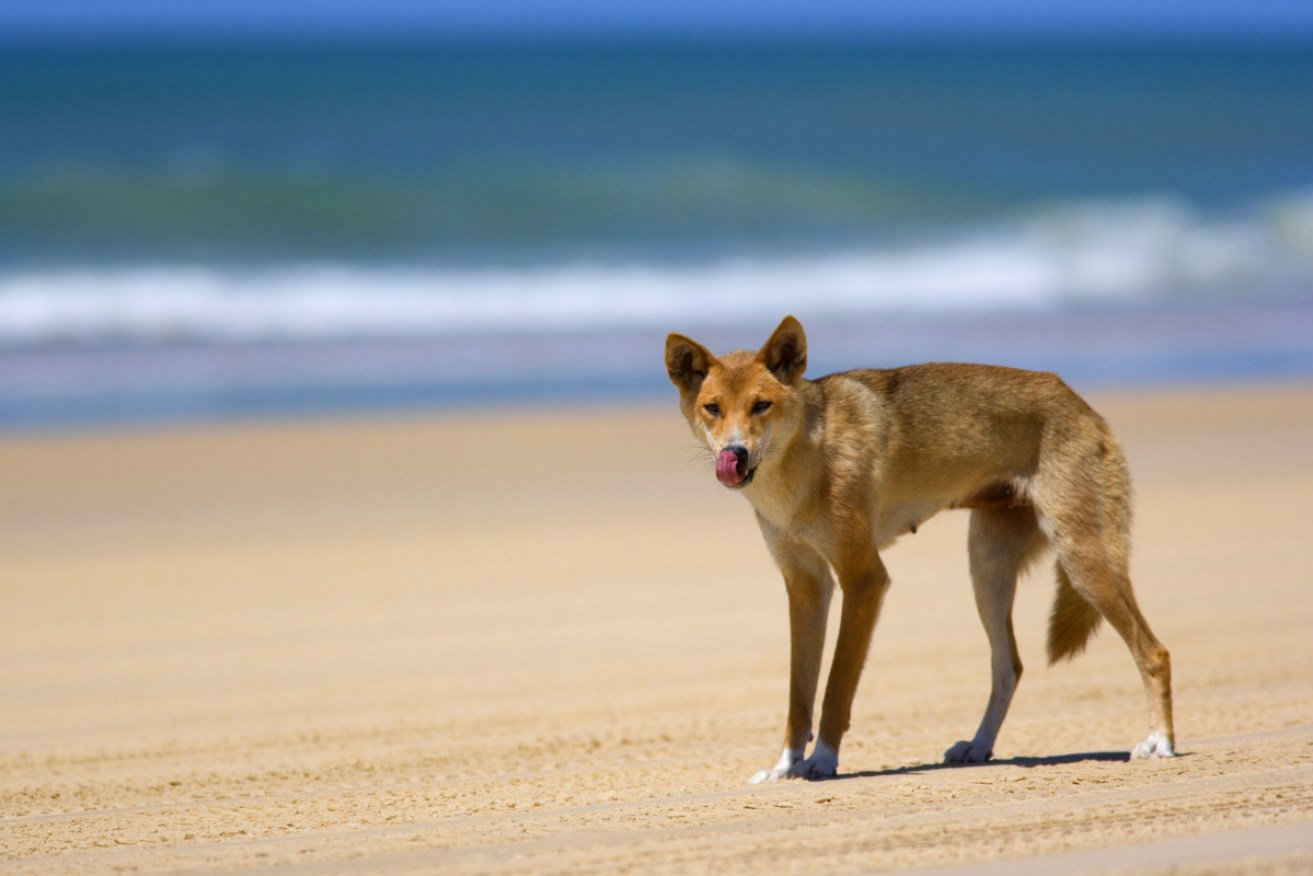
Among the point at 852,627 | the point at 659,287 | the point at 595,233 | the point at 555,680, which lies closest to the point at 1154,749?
the point at 852,627

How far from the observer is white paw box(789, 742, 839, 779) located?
5348 millimetres

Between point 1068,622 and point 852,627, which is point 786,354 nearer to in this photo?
point 852,627

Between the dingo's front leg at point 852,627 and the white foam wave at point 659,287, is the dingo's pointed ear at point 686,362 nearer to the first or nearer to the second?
the dingo's front leg at point 852,627

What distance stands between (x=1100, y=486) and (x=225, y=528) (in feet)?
22.6

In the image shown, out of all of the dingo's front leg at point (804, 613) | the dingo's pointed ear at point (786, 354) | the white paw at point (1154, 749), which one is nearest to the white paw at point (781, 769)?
the dingo's front leg at point (804, 613)

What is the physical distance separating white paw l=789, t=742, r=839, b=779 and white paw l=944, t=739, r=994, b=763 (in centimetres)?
49

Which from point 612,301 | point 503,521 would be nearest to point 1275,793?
point 503,521

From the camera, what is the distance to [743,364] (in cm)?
556

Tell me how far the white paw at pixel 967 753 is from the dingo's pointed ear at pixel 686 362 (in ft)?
5.42

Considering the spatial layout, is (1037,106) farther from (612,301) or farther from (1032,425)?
(1032,425)

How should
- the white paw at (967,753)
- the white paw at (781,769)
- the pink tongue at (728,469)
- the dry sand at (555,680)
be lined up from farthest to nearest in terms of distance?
the white paw at (967,753) → the white paw at (781,769) → the pink tongue at (728,469) → the dry sand at (555,680)

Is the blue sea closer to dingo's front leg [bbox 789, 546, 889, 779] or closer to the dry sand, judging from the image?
the dry sand

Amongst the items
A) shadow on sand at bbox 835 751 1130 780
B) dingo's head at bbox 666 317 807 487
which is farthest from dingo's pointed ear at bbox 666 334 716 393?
shadow on sand at bbox 835 751 1130 780

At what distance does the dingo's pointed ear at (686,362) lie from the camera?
5.52 metres
